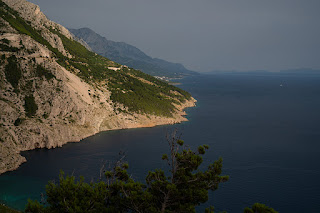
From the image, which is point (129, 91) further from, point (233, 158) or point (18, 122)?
point (233, 158)

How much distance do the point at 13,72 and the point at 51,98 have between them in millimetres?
13621

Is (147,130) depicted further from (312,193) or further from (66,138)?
(312,193)

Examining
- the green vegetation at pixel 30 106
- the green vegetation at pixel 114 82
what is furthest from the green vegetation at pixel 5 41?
the green vegetation at pixel 30 106

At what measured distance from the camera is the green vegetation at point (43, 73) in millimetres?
95738

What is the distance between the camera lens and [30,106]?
86562 mm

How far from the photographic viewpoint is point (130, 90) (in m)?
135

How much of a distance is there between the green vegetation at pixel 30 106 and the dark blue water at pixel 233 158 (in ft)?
45.6

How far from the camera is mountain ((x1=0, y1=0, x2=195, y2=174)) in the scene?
79438 mm

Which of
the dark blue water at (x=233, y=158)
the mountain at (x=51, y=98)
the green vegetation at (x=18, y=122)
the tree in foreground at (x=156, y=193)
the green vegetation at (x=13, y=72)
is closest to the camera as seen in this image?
the tree in foreground at (x=156, y=193)

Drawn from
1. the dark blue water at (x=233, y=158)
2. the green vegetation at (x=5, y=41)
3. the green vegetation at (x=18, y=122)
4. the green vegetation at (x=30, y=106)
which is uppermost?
the green vegetation at (x=5, y=41)

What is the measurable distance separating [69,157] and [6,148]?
14.8 metres

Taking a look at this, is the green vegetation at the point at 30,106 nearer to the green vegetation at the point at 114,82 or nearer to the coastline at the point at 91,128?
the coastline at the point at 91,128

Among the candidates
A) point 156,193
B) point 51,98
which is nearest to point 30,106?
point 51,98

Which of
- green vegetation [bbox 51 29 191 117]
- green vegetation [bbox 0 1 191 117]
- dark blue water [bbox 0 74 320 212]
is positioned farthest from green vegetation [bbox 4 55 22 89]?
green vegetation [bbox 51 29 191 117]
